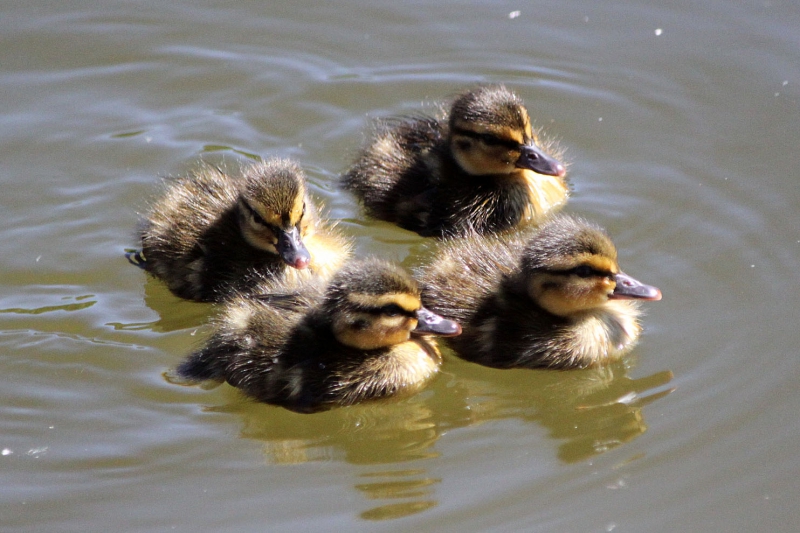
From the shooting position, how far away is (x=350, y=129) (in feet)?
20.9

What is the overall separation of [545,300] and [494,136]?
3.73 feet

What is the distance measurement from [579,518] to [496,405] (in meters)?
0.74

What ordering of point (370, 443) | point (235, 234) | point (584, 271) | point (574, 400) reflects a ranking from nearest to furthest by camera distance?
point (370, 443), point (584, 271), point (574, 400), point (235, 234)

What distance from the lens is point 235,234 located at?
16.2ft

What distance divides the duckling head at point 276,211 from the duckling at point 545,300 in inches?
23.3

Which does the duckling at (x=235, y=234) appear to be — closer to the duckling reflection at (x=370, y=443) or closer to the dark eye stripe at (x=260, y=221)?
the dark eye stripe at (x=260, y=221)

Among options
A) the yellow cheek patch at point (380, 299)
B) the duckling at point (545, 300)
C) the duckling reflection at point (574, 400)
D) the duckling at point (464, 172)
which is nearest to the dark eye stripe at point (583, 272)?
the duckling at point (545, 300)

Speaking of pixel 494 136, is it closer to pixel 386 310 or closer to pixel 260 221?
pixel 260 221

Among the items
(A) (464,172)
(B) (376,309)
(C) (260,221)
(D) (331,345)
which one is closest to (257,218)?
(C) (260,221)

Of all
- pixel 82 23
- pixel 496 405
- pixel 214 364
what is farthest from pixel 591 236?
pixel 82 23

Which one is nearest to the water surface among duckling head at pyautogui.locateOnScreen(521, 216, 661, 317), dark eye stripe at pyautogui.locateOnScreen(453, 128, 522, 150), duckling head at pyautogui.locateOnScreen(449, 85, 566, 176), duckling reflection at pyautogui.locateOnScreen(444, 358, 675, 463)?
duckling reflection at pyautogui.locateOnScreen(444, 358, 675, 463)

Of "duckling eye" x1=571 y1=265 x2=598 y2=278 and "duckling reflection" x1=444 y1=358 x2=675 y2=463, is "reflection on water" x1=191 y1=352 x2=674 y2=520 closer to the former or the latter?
"duckling reflection" x1=444 y1=358 x2=675 y2=463

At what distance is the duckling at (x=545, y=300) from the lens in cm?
439

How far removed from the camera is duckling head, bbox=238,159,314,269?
467 centimetres
